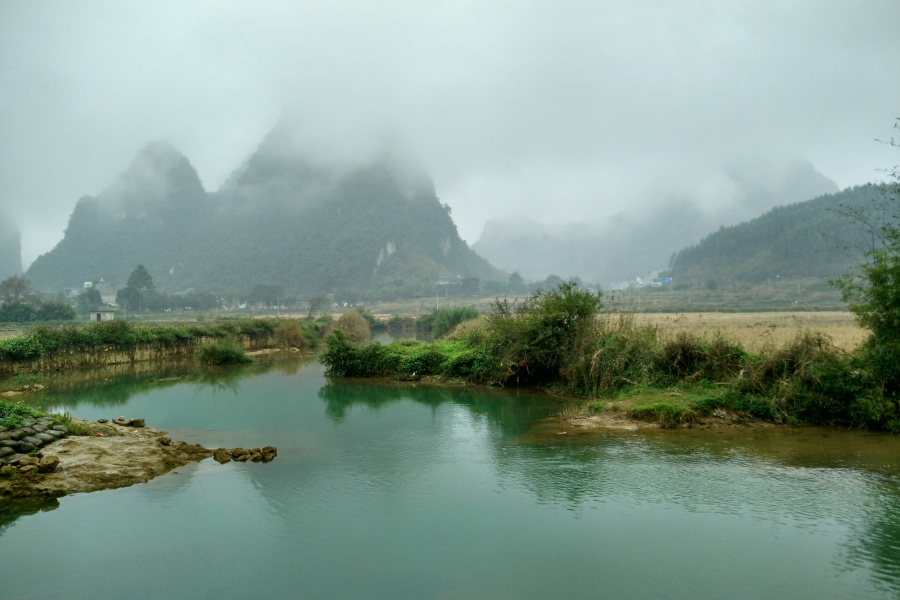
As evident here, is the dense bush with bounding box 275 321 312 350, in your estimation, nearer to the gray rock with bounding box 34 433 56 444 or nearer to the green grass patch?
the green grass patch

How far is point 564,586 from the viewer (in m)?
5.61

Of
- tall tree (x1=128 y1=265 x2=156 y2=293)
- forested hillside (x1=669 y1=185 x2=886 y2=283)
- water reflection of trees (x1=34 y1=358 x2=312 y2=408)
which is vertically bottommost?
water reflection of trees (x1=34 y1=358 x2=312 y2=408)

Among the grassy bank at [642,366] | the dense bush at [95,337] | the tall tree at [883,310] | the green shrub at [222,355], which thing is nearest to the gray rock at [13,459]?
the grassy bank at [642,366]

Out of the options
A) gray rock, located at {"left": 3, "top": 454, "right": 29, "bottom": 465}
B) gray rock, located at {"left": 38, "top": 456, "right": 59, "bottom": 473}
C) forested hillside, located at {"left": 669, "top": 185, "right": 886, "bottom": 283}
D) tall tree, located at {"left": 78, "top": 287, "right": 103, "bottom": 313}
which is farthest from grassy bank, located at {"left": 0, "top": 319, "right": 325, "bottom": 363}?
forested hillside, located at {"left": 669, "top": 185, "right": 886, "bottom": 283}

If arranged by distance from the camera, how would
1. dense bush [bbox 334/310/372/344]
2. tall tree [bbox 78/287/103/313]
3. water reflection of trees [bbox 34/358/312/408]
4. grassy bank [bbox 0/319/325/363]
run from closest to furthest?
water reflection of trees [bbox 34/358/312/408] → grassy bank [bbox 0/319/325/363] → dense bush [bbox 334/310/372/344] → tall tree [bbox 78/287/103/313]

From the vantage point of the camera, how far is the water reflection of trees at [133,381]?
17.0m

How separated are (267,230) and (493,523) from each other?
144m

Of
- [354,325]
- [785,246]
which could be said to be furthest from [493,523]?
[785,246]

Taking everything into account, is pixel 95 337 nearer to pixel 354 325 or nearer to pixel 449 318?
pixel 354 325

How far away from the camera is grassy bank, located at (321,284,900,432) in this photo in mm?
11320

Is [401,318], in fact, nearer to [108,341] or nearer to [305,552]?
[108,341]

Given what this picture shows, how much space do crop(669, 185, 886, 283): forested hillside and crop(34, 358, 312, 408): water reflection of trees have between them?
58.8 metres

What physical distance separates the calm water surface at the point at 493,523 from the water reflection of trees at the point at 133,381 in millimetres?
8123

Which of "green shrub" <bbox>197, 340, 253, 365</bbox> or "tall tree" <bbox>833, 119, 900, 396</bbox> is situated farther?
"green shrub" <bbox>197, 340, 253, 365</bbox>
